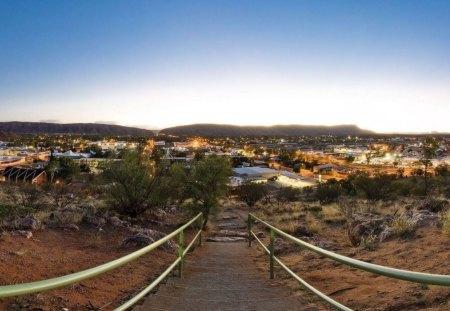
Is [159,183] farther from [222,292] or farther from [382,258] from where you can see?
[222,292]

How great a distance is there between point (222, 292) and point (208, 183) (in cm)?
1359

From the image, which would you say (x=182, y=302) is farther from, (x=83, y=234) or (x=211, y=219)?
(x=211, y=219)

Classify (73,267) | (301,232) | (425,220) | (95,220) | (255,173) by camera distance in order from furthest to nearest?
(255,173) → (301,232) → (95,220) → (425,220) → (73,267)

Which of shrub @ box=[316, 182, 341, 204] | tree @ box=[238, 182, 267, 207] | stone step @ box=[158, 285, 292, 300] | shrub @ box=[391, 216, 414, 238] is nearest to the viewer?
stone step @ box=[158, 285, 292, 300]

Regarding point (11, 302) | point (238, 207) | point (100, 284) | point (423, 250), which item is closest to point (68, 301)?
point (11, 302)

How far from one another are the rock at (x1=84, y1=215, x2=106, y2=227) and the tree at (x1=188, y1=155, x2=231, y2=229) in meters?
5.63

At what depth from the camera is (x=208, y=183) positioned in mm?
19391

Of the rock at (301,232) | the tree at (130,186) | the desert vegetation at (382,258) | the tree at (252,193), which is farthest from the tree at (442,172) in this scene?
the tree at (130,186)

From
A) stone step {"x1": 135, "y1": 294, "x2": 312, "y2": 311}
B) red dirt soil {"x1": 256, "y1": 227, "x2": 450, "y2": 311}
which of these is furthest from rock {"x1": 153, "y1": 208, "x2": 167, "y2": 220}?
stone step {"x1": 135, "y1": 294, "x2": 312, "y2": 311}

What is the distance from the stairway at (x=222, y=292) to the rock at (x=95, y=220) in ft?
19.5

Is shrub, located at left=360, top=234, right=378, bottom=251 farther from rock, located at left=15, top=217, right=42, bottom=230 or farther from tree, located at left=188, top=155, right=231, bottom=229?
tree, located at left=188, top=155, right=231, bottom=229

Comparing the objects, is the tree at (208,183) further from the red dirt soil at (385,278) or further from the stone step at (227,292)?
the stone step at (227,292)

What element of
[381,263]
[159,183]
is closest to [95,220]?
[159,183]

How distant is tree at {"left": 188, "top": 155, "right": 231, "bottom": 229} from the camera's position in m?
19.2
